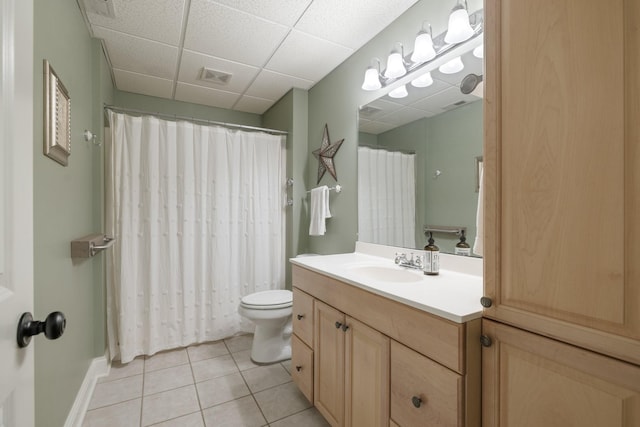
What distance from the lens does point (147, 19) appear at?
173cm

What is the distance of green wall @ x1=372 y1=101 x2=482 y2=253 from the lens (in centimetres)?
134

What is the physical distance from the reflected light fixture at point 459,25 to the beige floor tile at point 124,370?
2.85m

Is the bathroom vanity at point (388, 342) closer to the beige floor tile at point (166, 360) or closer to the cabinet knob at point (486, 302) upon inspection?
the cabinet knob at point (486, 302)

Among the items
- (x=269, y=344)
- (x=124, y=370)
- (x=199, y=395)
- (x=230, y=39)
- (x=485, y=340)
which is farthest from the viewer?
(x=269, y=344)

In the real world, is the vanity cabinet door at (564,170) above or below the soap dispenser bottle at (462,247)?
above

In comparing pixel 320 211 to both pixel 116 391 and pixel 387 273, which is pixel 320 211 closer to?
pixel 387 273

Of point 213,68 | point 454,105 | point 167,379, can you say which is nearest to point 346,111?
point 454,105

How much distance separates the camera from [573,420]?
64cm

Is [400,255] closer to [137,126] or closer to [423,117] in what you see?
[423,117]

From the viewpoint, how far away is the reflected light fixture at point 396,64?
1.65 meters

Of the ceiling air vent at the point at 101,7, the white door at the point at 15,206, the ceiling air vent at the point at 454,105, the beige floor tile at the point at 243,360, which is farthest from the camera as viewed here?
the beige floor tile at the point at 243,360

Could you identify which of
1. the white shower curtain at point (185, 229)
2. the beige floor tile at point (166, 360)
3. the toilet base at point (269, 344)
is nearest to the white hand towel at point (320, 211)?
the white shower curtain at point (185, 229)

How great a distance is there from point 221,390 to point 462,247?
1713 mm

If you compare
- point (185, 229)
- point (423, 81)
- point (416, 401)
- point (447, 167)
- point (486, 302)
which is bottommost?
point (416, 401)
